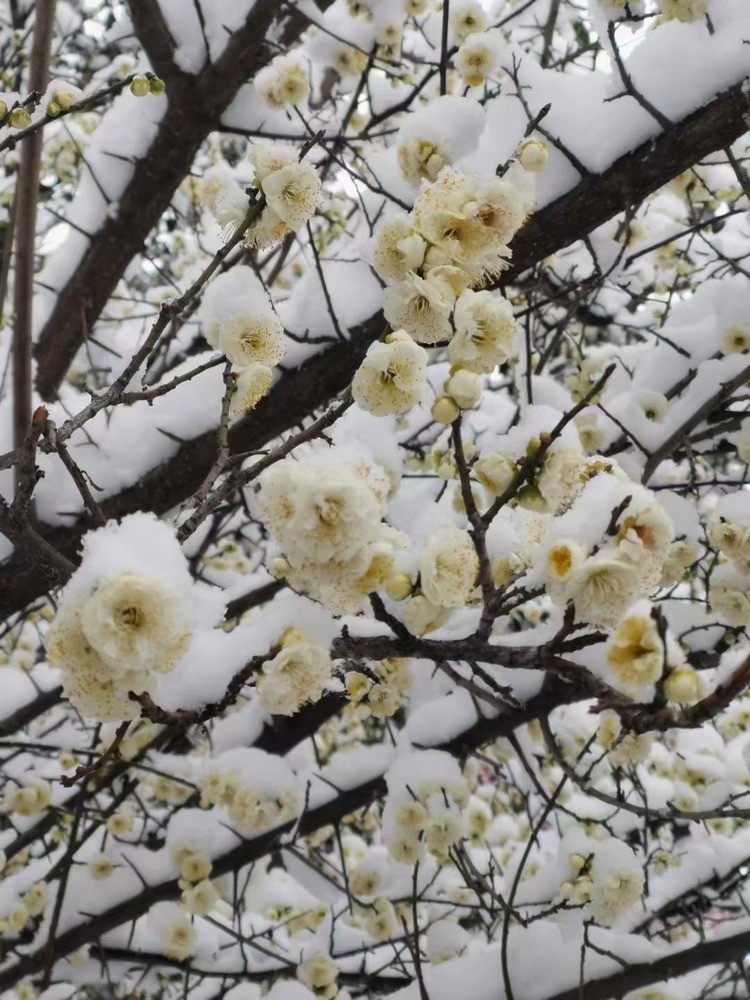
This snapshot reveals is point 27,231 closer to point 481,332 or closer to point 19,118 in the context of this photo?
point 19,118

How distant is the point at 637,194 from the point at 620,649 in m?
1.50

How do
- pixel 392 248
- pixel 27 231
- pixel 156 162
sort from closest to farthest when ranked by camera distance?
1. pixel 392 248
2. pixel 27 231
3. pixel 156 162

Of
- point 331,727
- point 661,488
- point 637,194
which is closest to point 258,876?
point 331,727

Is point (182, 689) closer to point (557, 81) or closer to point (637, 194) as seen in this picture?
point (637, 194)

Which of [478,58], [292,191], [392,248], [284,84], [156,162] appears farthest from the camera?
[156,162]

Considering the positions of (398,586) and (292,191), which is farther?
(292,191)

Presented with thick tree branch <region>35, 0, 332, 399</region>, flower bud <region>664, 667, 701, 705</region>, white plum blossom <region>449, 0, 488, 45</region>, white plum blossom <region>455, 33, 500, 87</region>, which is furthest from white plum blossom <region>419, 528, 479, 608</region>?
white plum blossom <region>449, 0, 488, 45</region>

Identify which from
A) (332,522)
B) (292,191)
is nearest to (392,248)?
(292,191)

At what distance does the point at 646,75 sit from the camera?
1.90 m

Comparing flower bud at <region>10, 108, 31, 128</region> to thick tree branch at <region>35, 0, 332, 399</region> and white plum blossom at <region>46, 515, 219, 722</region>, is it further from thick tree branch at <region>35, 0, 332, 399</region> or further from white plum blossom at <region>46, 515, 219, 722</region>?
thick tree branch at <region>35, 0, 332, 399</region>

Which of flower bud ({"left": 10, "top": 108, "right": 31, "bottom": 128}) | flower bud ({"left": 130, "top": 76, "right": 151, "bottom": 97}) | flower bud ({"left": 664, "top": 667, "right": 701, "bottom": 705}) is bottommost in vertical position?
flower bud ({"left": 664, "top": 667, "right": 701, "bottom": 705})

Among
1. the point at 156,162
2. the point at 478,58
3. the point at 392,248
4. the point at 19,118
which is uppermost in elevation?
the point at 156,162

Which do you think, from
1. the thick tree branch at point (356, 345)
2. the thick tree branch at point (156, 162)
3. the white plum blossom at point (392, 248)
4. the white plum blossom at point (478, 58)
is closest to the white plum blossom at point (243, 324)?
the white plum blossom at point (392, 248)

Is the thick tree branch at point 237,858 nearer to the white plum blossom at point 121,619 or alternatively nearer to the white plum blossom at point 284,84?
the white plum blossom at point 121,619
